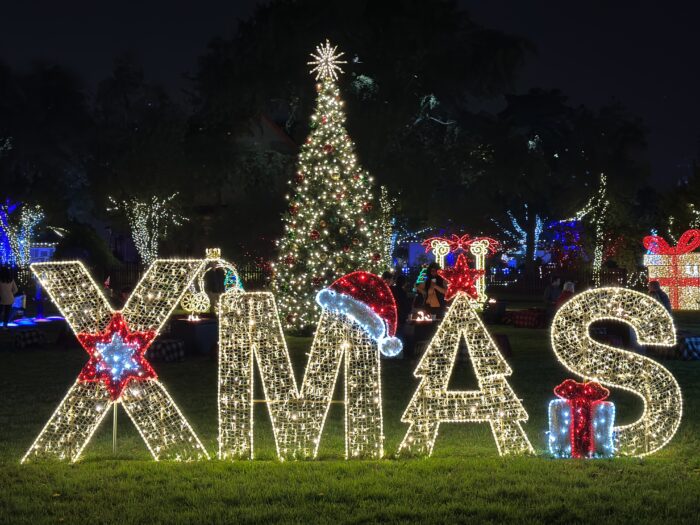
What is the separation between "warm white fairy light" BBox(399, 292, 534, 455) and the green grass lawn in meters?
0.25

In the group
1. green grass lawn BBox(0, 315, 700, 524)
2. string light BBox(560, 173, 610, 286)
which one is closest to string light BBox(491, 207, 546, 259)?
string light BBox(560, 173, 610, 286)

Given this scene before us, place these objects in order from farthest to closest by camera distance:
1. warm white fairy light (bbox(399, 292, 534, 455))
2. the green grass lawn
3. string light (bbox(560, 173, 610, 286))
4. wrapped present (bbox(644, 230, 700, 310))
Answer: string light (bbox(560, 173, 610, 286)) → wrapped present (bbox(644, 230, 700, 310)) → warm white fairy light (bbox(399, 292, 534, 455)) → the green grass lawn

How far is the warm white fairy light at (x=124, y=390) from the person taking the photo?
8703mm

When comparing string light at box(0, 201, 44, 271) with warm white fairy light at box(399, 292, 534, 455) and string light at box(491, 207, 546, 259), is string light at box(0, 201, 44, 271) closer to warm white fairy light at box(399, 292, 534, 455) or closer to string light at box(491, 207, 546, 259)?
string light at box(491, 207, 546, 259)

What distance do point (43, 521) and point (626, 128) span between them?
52814mm

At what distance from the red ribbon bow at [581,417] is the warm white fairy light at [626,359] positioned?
4.4 inches

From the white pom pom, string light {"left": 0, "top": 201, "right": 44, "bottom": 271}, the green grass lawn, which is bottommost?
the green grass lawn

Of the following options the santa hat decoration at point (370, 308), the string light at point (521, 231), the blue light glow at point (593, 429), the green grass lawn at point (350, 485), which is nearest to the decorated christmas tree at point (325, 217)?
the green grass lawn at point (350, 485)

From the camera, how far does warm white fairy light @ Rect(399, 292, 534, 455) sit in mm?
8773

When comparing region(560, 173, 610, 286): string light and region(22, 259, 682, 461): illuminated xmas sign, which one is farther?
region(560, 173, 610, 286): string light

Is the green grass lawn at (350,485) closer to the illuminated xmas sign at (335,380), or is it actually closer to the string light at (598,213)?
the illuminated xmas sign at (335,380)

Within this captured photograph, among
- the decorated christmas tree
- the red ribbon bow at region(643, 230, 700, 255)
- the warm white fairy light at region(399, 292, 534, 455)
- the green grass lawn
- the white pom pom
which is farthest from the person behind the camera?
the red ribbon bow at region(643, 230, 700, 255)

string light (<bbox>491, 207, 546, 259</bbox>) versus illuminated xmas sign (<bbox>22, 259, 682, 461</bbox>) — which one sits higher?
string light (<bbox>491, 207, 546, 259</bbox>)

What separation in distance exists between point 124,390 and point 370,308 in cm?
251
